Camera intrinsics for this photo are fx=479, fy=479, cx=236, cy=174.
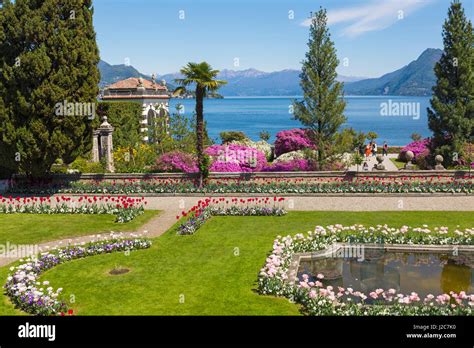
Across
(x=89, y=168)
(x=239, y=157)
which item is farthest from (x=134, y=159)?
(x=239, y=157)

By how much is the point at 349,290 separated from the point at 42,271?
9.58 m

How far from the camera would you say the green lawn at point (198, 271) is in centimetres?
1240

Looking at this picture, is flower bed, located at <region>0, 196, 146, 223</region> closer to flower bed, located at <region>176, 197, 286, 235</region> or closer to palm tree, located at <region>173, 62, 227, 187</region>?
flower bed, located at <region>176, 197, 286, 235</region>

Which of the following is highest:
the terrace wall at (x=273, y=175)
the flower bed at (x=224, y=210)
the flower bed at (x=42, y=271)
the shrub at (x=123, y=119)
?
the shrub at (x=123, y=119)

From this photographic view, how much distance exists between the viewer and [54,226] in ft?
69.2

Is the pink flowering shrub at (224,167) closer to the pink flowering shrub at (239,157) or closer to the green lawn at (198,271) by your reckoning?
the pink flowering shrub at (239,157)

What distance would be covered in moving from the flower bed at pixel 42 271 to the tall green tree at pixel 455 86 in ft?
74.4

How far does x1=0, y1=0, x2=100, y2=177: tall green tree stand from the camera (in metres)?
26.3

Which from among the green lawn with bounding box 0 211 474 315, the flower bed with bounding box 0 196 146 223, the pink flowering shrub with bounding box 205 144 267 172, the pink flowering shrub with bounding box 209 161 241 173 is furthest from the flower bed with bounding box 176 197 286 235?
the pink flowering shrub with bounding box 205 144 267 172

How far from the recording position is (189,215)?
73.6ft

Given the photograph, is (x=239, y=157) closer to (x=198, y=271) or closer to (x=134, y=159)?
(x=134, y=159)

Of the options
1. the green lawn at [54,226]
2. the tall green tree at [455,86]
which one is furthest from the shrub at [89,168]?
the tall green tree at [455,86]
